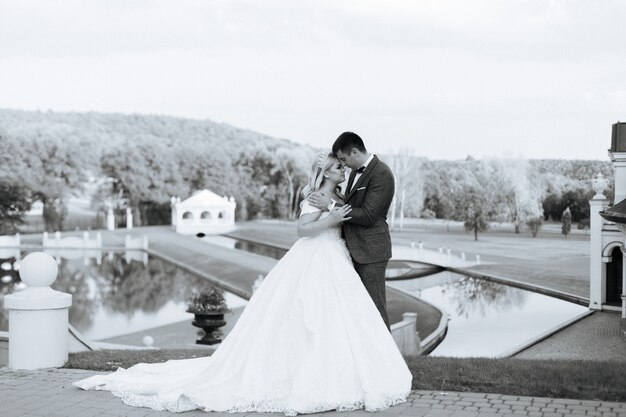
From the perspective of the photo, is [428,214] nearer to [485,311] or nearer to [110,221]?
[485,311]

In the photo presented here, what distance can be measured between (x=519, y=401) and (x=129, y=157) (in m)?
65.4

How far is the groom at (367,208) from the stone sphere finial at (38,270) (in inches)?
112

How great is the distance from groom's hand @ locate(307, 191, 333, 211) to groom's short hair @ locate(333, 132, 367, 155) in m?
0.34

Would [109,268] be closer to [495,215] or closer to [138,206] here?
[138,206]

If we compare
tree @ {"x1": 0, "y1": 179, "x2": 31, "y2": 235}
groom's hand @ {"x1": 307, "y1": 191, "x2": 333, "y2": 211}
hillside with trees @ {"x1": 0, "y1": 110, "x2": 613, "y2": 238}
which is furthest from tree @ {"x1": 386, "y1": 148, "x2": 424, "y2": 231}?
groom's hand @ {"x1": 307, "y1": 191, "x2": 333, "y2": 211}

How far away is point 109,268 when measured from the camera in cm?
4678

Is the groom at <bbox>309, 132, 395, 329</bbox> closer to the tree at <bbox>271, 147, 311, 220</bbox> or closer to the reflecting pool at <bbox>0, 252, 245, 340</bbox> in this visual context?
the reflecting pool at <bbox>0, 252, 245, 340</bbox>

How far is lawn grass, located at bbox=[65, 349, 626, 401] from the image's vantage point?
5.19 m

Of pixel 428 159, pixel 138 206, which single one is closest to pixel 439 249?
pixel 428 159

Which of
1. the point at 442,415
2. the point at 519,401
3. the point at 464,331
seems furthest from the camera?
the point at 464,331

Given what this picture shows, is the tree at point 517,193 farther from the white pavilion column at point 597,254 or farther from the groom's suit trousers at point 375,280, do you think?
the groom's suit trousers at point 375,280

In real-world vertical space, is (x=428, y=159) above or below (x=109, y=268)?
above

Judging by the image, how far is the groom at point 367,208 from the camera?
5.17 meters

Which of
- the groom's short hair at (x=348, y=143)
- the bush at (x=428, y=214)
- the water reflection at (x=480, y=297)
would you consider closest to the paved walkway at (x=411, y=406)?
the groom's short hair at (x=348, y=143)
